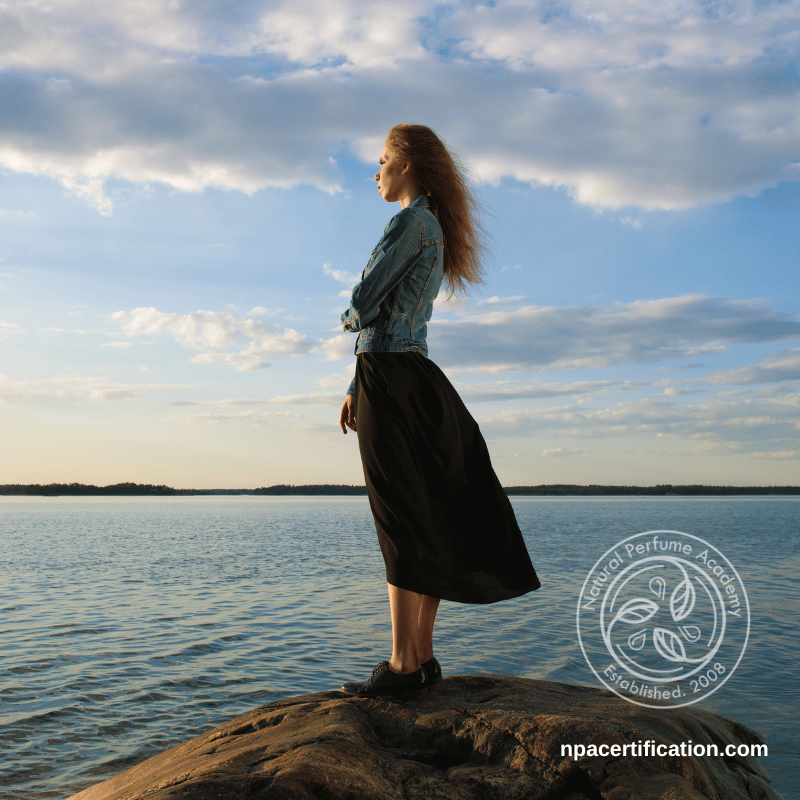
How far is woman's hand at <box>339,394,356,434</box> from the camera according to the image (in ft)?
11.1

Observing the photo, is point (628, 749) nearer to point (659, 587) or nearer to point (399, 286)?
point (399, 286)

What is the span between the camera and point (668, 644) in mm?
8617

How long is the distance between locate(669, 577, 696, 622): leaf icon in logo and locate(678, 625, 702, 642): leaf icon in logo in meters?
0.33

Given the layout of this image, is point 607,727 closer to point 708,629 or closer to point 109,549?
point 708,629

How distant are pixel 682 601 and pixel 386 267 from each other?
34.4 feet

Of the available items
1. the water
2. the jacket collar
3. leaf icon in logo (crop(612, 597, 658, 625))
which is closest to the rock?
the water

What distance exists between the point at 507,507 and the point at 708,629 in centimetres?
780

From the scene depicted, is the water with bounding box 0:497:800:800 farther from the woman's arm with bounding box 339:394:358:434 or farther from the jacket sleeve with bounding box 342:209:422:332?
the jacket sleeve with bounding box 342:209:422:332

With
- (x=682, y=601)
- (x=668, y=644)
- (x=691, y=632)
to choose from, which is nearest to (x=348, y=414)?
(x=668, y=644)

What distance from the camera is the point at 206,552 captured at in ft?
62.6

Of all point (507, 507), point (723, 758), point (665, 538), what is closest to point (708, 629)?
point (723, 758)

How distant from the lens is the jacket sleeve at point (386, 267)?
10.2 ft

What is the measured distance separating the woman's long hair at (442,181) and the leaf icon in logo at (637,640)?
20.9 feet


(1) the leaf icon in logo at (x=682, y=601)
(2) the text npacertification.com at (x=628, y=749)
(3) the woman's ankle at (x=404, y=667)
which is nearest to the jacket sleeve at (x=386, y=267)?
(3) the woman's ankle at (x=404, y=667)
